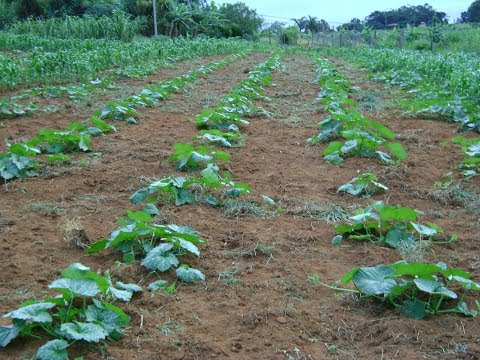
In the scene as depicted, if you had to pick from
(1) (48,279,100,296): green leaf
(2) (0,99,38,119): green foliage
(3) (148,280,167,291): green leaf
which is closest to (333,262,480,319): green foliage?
(3) (148,280,167,291): green leaf

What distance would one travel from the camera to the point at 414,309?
2871 mm

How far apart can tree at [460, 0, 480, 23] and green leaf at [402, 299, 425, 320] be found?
219ft

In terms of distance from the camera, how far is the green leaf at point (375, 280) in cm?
287

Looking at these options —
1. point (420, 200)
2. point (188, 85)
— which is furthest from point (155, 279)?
point (188, 85)

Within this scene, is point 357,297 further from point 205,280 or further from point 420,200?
point 420,200

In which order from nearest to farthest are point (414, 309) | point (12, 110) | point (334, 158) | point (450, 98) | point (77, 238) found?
1. point (414, 309)
2. point (77, 238)
3. point (334, 158)
4. point (12, 110)
5. point (450, 98)

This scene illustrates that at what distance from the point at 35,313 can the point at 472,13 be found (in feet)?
236

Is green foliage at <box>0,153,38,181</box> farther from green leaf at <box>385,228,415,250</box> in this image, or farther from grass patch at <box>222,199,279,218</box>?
green leaf at <box>385,228,415,250</box>

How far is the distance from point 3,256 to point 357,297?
7.20ft

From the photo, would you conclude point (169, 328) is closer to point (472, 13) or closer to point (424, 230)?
point (424, 230)

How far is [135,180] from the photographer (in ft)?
17.0

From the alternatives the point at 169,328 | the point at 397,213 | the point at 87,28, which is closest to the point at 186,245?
the point at 169,328

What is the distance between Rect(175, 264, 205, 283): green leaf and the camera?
→ 128 inches

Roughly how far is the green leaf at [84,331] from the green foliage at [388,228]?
1.93m
